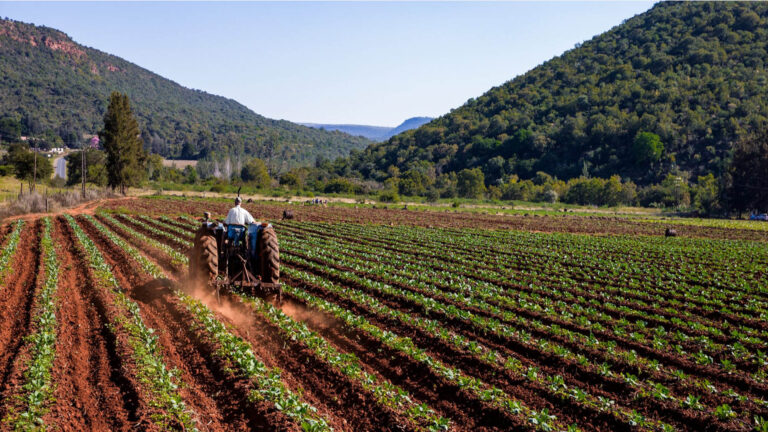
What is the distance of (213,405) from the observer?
263 inches

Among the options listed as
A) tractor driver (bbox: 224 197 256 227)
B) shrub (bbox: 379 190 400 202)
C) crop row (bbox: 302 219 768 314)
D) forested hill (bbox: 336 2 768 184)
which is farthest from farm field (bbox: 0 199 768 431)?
forested hill (bbox: 336 2 768 184)

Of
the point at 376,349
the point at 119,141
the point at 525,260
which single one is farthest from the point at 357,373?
the point at 119,141

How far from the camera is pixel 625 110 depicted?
10831 centimetres

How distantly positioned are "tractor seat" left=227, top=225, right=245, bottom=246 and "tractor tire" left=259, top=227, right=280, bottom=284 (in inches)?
17.6

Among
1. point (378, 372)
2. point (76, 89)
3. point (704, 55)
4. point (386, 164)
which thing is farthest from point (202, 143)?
point (378, 372)

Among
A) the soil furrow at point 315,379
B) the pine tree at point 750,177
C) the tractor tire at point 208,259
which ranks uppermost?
the pine tree at point 750,177

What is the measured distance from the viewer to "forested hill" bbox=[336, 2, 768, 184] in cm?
9419

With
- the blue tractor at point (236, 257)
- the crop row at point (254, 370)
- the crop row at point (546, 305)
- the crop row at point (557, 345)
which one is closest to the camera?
the crop row at point (254, 370)

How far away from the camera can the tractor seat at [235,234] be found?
11875 mm

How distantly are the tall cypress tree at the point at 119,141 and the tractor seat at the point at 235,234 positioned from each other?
52.8m

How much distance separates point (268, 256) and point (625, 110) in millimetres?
112231

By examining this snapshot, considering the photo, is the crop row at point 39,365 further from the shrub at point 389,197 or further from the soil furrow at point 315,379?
the shrub at point 389,197

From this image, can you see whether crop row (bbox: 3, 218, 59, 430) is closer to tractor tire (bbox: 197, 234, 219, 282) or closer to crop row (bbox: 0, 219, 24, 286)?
crop row (bbox: 0, 219, 24, 286)

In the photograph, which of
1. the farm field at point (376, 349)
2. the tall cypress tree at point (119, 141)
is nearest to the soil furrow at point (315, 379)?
the farm field at point (376, 349)
